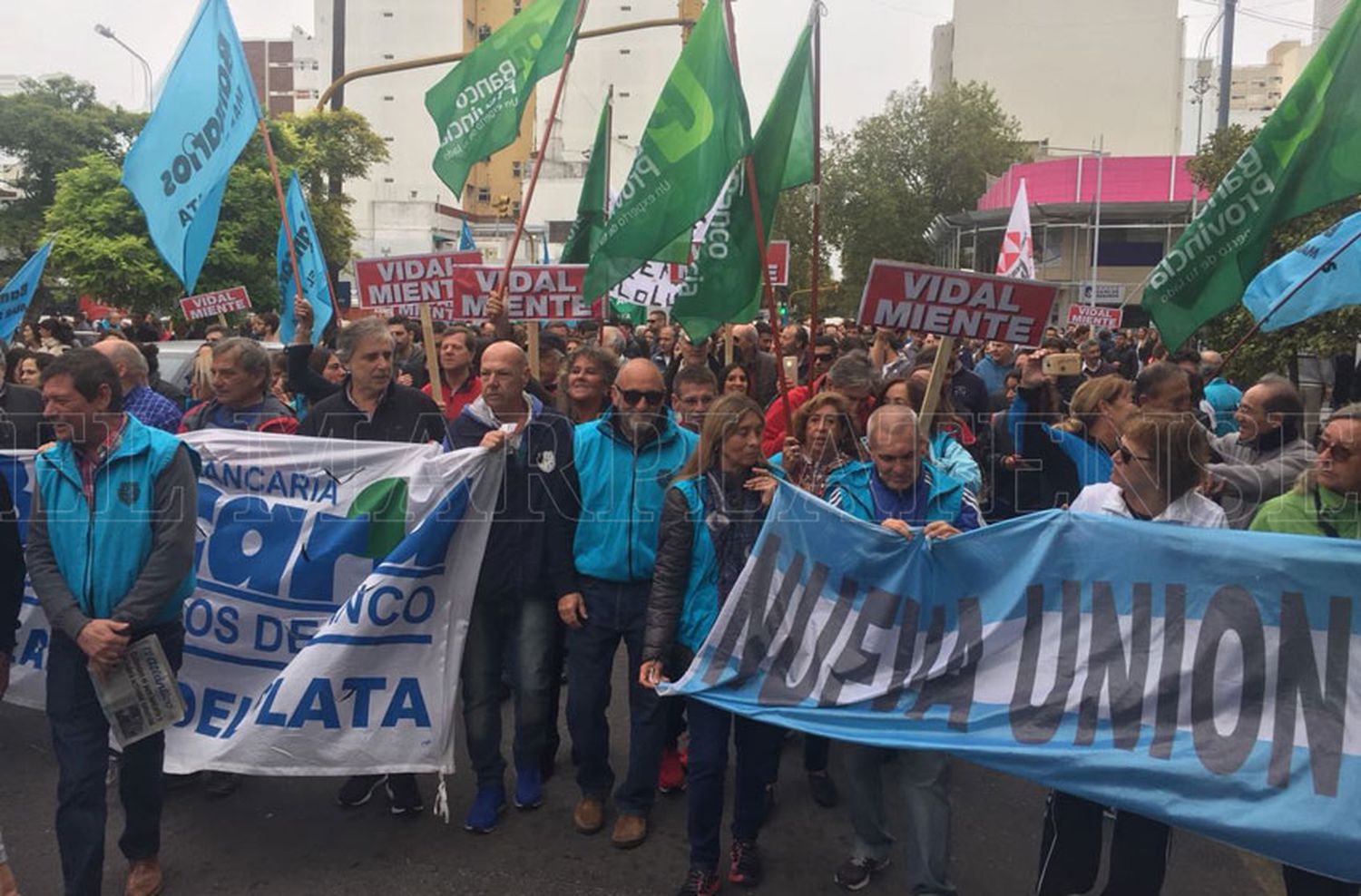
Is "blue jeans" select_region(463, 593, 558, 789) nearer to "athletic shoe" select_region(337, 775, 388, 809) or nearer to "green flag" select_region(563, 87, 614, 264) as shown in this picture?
"athletic shoe" select_region(337, 775, 388, 809)

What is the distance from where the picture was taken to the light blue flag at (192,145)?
6.36m

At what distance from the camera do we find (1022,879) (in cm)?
411

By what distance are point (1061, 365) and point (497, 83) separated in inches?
143

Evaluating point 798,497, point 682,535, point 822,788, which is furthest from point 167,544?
point 822,788

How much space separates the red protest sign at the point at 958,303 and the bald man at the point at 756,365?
169 inches

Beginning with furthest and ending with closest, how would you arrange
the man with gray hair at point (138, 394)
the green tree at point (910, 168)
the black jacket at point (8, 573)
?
1. the green tree at point (910, 168)
2. the man with gray hair at point (138, 394)
3. the black jacket at point (8, 573)

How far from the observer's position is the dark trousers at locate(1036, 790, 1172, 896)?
3.43 meters

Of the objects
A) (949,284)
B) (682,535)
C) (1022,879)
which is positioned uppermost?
(949,284)

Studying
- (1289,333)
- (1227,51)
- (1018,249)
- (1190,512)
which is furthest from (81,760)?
(1227,51)

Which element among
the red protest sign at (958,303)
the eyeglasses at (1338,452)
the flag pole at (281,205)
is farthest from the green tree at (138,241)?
the eyeglasses at (1338,452)

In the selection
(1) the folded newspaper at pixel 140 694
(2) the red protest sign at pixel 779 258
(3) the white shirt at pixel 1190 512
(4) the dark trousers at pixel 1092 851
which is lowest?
(4) the dark trousers at pixel 1092 851

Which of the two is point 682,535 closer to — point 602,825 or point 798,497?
point 798,497

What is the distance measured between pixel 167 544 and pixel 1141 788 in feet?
10.0

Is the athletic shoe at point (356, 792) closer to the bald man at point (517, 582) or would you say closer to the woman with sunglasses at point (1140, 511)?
the bald man at point (517, 582)
